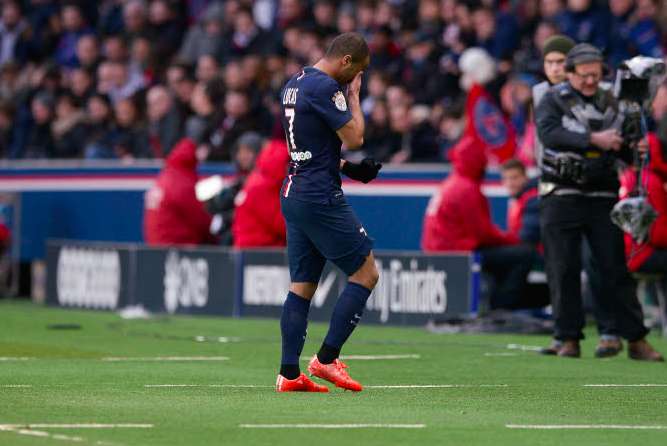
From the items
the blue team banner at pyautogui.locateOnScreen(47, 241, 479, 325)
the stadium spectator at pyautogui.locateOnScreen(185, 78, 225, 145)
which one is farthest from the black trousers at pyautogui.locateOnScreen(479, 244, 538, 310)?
the stadium spectator at pyautogui.locateOnScreen(185, 78, 225, 145)

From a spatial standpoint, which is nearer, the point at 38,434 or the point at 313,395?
the point at 38,434

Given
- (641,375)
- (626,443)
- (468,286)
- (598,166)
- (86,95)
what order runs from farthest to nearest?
1. (86,95)
2. (468,286)
3. (598,166)
4. (641,375)
5. (626,443)

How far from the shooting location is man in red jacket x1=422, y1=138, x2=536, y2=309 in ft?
57.8

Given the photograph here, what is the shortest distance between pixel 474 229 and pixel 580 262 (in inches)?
162

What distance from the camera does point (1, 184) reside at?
895 inches

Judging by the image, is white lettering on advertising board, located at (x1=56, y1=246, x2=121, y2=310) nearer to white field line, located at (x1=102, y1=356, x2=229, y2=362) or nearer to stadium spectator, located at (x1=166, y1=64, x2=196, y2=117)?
stadium spectator, located at (x1=166, y1=64, x2=196, y2=117)

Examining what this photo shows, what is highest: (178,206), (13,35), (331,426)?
(13,35)

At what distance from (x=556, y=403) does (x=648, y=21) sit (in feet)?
35.3

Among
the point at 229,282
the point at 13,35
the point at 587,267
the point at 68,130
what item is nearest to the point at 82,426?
the point at 587,267

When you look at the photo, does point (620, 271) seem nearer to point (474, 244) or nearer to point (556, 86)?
point (556, 86)

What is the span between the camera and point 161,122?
2400 cm

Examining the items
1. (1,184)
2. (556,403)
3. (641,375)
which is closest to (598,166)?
(641,375)

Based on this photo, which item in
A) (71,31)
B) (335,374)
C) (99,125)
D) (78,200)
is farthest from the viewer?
(71,31)

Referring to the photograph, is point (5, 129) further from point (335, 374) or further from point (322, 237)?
point (335, 374)
